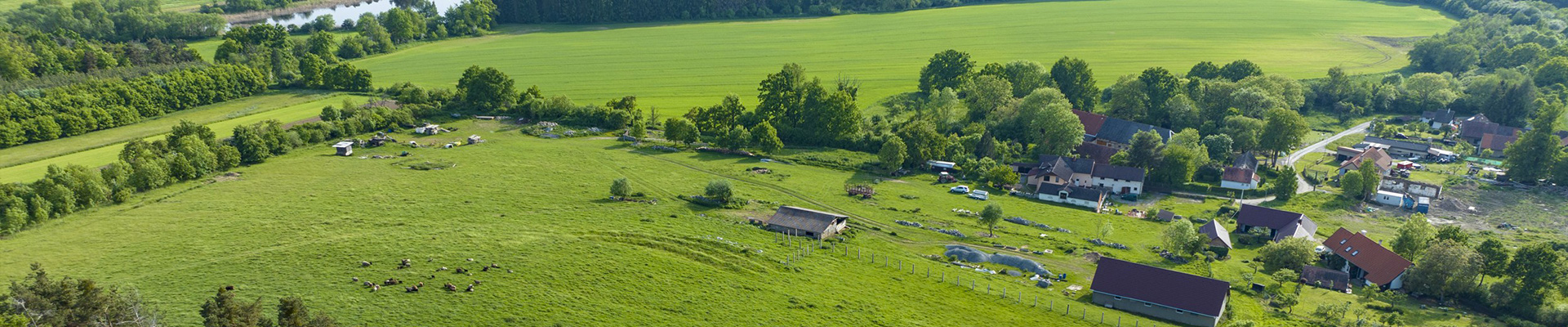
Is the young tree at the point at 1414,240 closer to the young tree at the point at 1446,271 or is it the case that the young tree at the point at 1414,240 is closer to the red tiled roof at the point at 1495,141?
the young tree at the point at 1446,271

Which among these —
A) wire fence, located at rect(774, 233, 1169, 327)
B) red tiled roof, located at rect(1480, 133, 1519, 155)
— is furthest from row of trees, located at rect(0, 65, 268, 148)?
red tiled roof, located at rect(1480, 133, 1519, 155)

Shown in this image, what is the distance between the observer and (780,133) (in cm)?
11919

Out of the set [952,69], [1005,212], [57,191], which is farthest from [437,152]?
Result: [952,69]

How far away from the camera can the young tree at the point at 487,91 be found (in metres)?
130

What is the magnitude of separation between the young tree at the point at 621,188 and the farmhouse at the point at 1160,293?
144 ft

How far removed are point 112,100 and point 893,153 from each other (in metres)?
98.6

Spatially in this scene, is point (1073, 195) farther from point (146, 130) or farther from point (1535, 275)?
point (146, 130)

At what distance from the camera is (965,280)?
71.6m

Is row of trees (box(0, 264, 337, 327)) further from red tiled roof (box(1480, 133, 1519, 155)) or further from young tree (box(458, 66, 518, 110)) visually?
red tiled roof (box(1480, 133, 1519, 155))

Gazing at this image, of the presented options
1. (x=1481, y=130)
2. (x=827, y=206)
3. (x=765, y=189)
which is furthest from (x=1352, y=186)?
(x=765, y=189)

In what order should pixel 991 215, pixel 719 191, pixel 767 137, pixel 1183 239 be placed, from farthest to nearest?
pixel 767 137, pixel 719 191, pixel 991 215, pixel 1183 239

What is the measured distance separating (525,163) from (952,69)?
68.4 metres

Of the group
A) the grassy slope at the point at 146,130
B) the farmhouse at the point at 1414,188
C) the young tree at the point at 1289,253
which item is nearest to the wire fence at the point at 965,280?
the young tree at the point at 1289,253

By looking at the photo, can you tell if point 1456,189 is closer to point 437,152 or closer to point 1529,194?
point 1529,194
